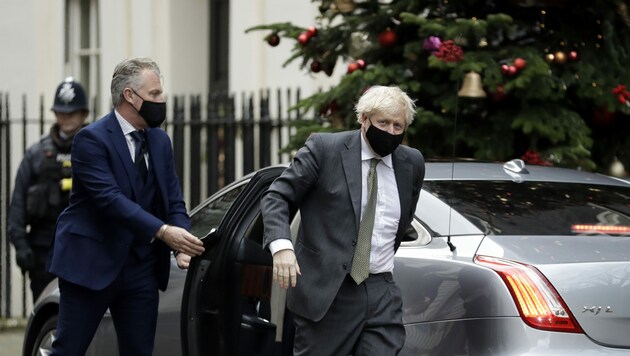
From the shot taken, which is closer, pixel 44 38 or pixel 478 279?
pixel 478 279

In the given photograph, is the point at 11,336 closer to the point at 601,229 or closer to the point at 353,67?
the point at 353,67

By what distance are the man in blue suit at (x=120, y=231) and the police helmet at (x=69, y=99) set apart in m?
2.45

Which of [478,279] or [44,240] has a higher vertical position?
[478,279]

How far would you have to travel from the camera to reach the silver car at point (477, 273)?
171 inches

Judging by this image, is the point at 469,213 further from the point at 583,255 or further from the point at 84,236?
the point at 84,236

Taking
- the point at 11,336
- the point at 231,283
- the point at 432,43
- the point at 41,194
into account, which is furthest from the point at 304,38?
the point at 11,336

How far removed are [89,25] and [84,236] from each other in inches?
391

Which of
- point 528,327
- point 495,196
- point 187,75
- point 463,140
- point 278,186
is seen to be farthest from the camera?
point 187,75

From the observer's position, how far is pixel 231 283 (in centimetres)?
569

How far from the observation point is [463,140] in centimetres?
777

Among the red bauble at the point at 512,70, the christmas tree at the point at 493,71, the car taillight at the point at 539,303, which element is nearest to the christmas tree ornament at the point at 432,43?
the christmas tree at the point at 493,71

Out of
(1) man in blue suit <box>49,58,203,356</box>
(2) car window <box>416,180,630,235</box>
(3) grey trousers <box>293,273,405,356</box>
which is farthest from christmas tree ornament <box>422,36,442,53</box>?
(3) grey trousers <box>293,273,405,356</box>

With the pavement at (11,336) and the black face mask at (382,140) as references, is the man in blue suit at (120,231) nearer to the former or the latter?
the black face mask at (382,140)

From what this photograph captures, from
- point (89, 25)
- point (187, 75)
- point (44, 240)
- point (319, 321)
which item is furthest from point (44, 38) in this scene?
point (319, 321)
